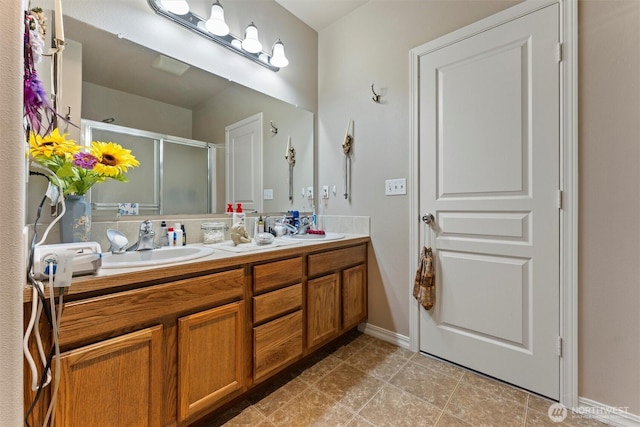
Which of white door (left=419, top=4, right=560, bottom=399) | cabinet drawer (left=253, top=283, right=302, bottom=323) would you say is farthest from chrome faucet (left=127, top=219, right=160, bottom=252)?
white door (left=419, top=4, right=560, bottom=399)

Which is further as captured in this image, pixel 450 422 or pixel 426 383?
pixel 426 383

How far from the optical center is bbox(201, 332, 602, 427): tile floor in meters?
1.25

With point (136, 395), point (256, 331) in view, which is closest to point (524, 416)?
point (256, 331)

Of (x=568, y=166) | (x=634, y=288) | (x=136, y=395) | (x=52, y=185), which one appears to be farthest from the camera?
(x=568, y=166)

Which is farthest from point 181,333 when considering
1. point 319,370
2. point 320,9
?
point 320,9

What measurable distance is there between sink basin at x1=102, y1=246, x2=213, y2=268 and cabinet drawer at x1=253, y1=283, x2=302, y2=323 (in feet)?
1.14

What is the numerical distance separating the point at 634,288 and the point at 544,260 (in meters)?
0.32

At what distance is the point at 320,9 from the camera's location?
2156mm

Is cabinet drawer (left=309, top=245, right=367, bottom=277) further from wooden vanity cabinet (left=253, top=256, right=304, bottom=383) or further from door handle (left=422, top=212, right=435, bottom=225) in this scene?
door handle (left=422, top=212, right=435, bottom=225)

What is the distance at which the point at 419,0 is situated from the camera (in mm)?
1820

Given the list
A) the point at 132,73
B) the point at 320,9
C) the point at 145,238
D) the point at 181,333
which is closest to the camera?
the point at 181,333

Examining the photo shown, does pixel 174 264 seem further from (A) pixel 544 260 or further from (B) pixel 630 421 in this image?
(B) pixel 630 421

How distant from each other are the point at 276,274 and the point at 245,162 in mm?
899

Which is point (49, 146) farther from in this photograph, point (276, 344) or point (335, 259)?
point (335, 259)
